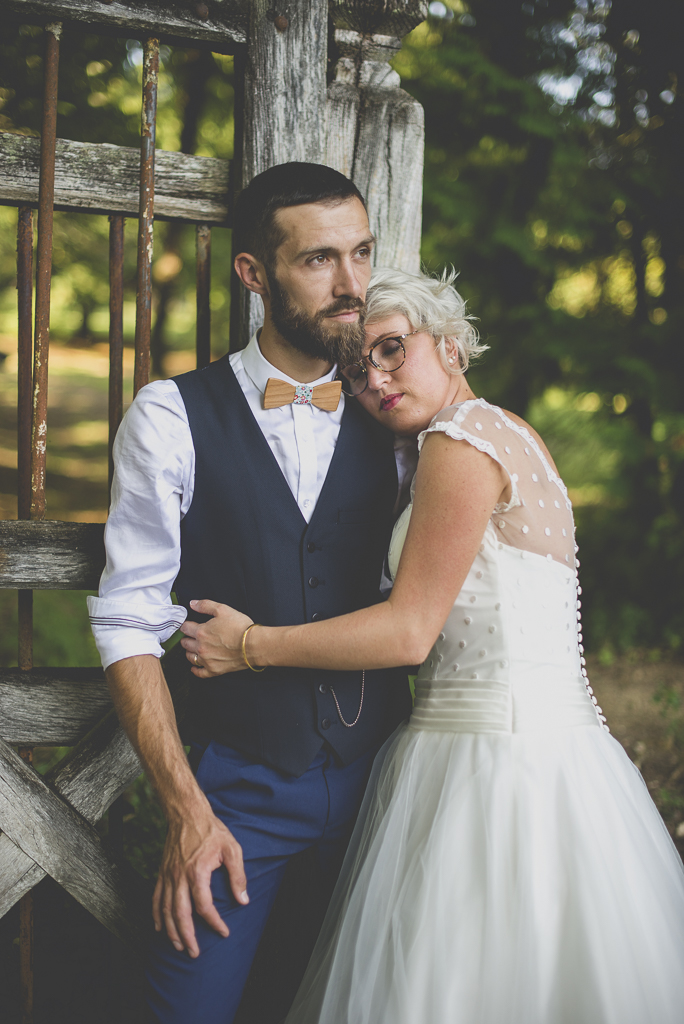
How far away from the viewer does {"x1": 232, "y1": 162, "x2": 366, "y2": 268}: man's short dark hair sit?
74.6 inches

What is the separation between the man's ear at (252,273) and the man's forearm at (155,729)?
3.38ft

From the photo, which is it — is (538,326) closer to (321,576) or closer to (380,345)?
(380,345)

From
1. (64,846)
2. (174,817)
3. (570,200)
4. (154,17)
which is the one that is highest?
(570,200)

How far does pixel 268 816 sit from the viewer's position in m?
1.78

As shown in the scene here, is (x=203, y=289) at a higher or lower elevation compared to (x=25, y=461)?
higher

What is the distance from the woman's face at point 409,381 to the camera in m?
1.91

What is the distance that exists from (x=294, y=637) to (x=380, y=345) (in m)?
0.81

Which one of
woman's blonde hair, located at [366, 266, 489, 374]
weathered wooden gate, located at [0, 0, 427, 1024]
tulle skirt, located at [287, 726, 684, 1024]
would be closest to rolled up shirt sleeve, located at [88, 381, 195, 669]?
weathered wooden gate, located at [0, 0, 427, 1024]

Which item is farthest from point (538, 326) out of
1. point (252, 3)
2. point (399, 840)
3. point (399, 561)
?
point (399, 840)

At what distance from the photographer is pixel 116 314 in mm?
2068

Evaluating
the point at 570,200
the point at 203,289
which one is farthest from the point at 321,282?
the point at 570,200

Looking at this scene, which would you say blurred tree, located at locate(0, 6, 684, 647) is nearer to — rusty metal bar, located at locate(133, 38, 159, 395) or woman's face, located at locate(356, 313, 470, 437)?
rusty metal bar, located at locate(133, 38, 159, 395)

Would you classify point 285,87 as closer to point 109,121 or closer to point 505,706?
point 505,706

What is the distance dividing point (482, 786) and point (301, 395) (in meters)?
1.06
